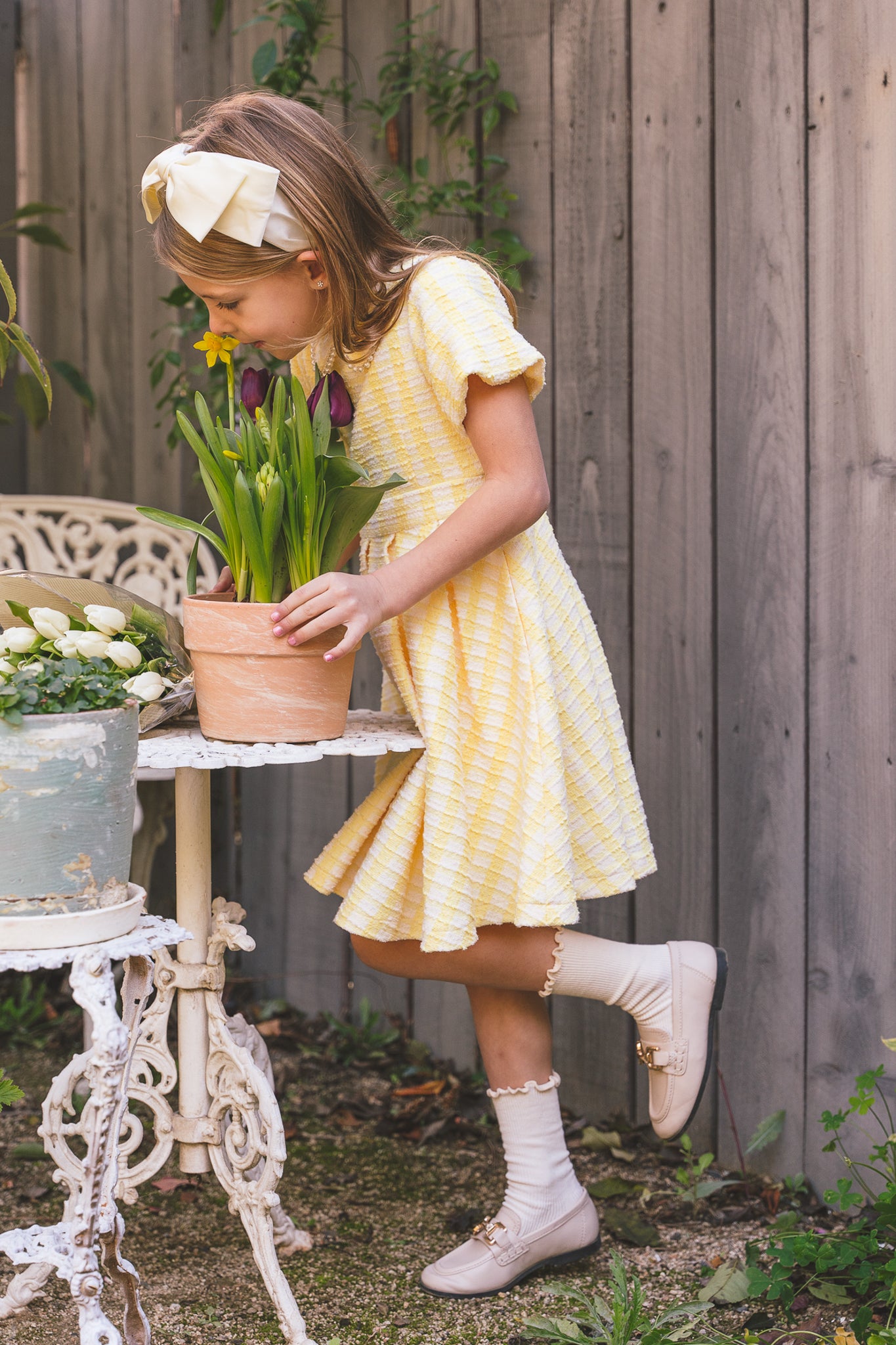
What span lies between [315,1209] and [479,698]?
93 centimetres

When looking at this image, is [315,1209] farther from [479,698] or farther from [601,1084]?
[479,698]

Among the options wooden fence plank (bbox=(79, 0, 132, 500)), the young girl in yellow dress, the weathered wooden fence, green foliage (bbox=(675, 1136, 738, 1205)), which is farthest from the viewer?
wooden fence plank (bbox=(79, 0, 132, 500))

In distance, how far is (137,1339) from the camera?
149 centimetres

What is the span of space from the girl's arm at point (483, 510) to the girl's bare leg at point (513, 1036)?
2.00ft

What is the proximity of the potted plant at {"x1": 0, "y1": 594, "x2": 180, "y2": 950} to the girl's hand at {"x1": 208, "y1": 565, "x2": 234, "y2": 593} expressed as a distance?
397 millimetres

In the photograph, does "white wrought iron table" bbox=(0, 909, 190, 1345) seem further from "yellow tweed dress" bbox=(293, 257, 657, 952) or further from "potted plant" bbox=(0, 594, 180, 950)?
"yellow tweed dress" bbox=(293, 257, 657, 952)

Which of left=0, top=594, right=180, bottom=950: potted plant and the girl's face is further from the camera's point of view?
the girl's face

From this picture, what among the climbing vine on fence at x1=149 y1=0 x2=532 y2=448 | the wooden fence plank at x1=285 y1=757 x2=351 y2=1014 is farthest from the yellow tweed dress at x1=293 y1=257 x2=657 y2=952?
the wooden fence plank at x1=285 y1=757 x2=351 y2=1014

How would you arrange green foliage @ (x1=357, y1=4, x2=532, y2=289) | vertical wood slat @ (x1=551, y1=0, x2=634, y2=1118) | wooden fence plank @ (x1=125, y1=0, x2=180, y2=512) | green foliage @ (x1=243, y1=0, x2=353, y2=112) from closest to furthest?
1. vertical wood slat @ (x1=551, y1=0, x2=634, y2=1118)
2. green foliage @ (x1=357, y1=4, x2=532, y2=289)
3. green foliage @ (x1=243, y1=0, x2=353, y2=112)
4. wooden fence plank @ (x1=125, y1=0, x2=180, y2=512)

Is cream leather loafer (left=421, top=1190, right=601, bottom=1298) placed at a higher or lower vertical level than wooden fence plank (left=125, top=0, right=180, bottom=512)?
lower

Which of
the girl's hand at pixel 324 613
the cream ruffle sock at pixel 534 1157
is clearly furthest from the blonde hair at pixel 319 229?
the cream ruffle sock at pixel 534 1157

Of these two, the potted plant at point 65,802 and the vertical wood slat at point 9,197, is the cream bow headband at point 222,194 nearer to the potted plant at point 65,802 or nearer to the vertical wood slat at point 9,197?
the potted plant at point 65,802

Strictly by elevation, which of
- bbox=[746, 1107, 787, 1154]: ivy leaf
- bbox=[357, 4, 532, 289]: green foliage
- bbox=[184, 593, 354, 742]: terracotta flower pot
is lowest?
bbox=[746, 1107, 787, 1154]: ivy leaf

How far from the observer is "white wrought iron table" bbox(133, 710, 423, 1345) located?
1.59m
